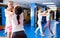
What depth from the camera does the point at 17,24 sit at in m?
3.20

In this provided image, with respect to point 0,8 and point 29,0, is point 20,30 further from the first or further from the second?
point 0,8

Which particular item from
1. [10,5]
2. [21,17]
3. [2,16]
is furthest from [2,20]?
[21,17]

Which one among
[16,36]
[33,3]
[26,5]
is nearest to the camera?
[16,36]

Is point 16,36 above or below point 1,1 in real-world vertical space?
below

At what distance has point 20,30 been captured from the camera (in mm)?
3174

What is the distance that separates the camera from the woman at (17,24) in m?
3.13

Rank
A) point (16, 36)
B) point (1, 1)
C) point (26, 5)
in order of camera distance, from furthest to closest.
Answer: point (26, 5) → point (1, 1) → point (16, 36)

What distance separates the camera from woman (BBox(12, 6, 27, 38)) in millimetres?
3134

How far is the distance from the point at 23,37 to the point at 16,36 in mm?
150

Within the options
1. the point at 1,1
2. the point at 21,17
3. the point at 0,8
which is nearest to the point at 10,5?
the point at 21,17

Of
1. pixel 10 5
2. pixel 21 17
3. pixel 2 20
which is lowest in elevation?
pixel 2 20

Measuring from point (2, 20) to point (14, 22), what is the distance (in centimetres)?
968

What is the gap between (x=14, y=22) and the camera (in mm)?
3209

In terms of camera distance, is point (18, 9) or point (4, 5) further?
point (4, 5)
